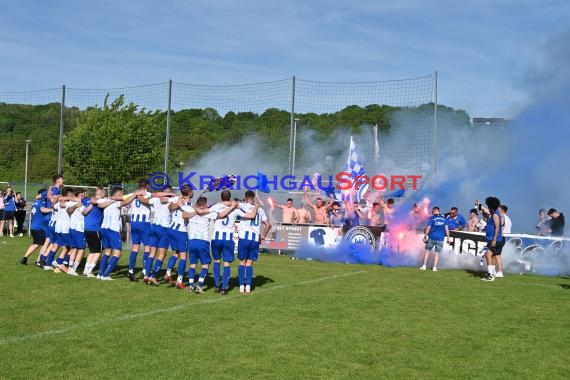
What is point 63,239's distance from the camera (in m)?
14.4

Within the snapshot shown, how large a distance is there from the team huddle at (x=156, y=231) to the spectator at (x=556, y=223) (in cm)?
916

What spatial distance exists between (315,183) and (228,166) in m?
4.98

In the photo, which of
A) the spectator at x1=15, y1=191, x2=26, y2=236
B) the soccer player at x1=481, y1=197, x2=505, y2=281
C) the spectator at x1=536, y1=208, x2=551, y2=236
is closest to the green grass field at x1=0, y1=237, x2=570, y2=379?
the soccer player at x1=481, y1=197, x2=505, y2=281

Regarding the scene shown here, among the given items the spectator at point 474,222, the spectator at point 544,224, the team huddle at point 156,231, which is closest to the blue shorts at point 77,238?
the team huddle at point 156,231

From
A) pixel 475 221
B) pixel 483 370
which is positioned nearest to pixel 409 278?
pixel 475 221

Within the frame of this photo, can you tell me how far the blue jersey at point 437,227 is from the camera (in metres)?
17.7

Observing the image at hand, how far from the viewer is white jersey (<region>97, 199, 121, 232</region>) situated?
13266 mm

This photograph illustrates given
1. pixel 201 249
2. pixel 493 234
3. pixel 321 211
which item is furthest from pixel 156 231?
pixel 321 211

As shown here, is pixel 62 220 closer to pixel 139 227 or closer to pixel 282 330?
pixel 139 227

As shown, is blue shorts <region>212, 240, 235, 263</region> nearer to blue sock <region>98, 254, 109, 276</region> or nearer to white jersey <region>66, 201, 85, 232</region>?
blue sock <region>98, 254, 109, 276</region>

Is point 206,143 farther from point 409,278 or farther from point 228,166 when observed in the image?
point 409,278

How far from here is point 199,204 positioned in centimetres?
1237

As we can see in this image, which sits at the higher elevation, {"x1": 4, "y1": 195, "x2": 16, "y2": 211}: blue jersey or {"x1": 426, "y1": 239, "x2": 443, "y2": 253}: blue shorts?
{"x1": 4, "y1": 195, "x2": 16, "y2": 211}: blue jersey

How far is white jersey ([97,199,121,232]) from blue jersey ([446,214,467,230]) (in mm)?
9575
